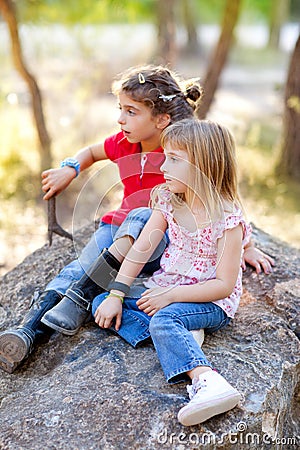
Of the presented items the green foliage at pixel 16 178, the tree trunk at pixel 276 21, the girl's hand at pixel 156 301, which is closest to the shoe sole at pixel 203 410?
the girl's hand at pixel 156 301

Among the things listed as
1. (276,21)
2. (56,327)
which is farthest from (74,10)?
(276,21)

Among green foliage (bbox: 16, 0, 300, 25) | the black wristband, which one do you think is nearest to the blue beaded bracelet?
the black wristband

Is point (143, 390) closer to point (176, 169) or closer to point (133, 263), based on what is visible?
point (133, 263)

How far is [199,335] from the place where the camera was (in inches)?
79.7

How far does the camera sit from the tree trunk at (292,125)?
520 centimetres

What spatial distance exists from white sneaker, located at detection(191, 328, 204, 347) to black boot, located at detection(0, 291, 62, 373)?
559mm

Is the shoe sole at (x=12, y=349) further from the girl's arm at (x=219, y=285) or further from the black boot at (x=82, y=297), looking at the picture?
the girl's arm at (x=219, y=285)

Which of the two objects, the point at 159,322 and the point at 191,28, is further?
the point at 191,28

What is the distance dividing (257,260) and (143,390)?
37.8 inches

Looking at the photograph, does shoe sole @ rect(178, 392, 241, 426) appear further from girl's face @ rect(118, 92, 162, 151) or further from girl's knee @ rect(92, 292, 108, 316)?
girl's face @ rect(118, 92, 162, 151)

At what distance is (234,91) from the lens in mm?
10781

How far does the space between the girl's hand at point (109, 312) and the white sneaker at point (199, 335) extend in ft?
0.87

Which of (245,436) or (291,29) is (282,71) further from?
(245,436)

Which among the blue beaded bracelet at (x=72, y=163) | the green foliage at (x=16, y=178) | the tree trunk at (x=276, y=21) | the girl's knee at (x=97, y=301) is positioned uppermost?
the blue beaded bracelet at (x=72, y=163)
